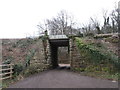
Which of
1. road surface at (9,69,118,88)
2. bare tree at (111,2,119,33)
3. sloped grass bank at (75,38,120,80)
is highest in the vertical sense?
bare tree at (111,2,119,33)

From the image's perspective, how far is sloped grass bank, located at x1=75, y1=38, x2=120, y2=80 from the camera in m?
12.2

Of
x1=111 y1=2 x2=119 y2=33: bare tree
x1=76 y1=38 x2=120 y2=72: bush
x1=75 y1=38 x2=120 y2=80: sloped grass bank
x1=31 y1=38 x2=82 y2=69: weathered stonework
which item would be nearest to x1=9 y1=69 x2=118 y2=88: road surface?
x1=75 y1=38 x2=120 y2=80: sloped grass bank

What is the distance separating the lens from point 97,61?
12914mm

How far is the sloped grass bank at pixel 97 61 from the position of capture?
40.2ft

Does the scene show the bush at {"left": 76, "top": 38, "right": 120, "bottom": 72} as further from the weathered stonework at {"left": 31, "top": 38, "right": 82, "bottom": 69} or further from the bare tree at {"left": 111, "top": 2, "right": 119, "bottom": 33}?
the bare tree at {"left": 111, "top": 2, "right": 119, "bottom": 33}

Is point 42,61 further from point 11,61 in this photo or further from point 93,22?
point 93,22

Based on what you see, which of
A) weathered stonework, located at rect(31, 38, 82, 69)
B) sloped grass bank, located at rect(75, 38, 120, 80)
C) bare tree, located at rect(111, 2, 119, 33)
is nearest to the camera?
sloped grass bank, located at rect(75, 38, 120, 80)

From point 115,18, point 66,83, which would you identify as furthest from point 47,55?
point 115,18

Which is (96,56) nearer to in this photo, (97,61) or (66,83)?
(97,61)

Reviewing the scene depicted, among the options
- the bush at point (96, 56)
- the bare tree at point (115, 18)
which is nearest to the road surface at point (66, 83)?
the bush at point (96, 56)

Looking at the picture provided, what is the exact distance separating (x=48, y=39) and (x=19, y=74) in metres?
4.60

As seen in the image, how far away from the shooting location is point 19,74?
39.0 ft

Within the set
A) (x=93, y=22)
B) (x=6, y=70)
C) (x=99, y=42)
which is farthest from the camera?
(x=93, y=22)

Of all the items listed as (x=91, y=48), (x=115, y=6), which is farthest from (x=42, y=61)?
(x=115, y=6)
